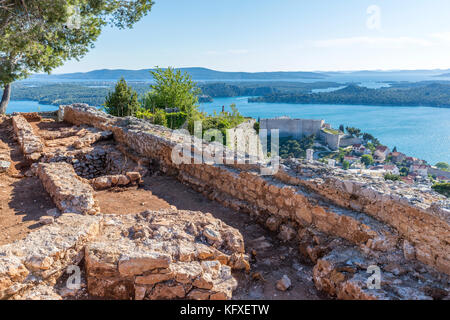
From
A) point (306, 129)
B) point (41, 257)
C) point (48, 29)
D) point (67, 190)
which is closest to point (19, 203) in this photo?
point (67, 190)

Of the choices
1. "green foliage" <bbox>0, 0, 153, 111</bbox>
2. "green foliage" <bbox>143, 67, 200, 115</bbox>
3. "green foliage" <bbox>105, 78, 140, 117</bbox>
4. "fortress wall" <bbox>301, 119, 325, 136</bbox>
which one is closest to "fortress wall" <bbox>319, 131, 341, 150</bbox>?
"fortress wall" <bbox>301, 119, 325, 136</bbox>

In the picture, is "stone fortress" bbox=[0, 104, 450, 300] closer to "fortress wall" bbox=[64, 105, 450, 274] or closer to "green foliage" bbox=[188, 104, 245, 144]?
"fortress wall" bbox=[64, 105, 450, 274]

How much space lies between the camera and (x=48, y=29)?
10.4 meters

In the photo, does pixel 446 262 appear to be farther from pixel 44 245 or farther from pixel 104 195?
pixel 104 195

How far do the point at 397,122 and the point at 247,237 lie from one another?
10085cm

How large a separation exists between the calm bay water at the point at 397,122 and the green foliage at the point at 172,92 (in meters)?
25.6

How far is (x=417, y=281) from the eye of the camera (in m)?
3.07

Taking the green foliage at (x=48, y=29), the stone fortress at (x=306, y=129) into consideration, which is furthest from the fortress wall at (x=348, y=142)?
the green foliage at (x=48, y=29)

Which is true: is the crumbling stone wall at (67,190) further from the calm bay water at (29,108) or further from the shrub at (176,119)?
the shrub at (176,119)

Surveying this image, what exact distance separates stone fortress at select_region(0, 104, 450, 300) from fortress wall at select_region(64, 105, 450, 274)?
13mm

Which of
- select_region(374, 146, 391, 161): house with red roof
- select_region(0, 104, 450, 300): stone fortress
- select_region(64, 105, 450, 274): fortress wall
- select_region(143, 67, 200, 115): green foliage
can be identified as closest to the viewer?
select_region(0, 104, 450, 300): stone fortress

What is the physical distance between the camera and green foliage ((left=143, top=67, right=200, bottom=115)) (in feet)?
78.7

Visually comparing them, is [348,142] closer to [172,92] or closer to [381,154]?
[381,154]
